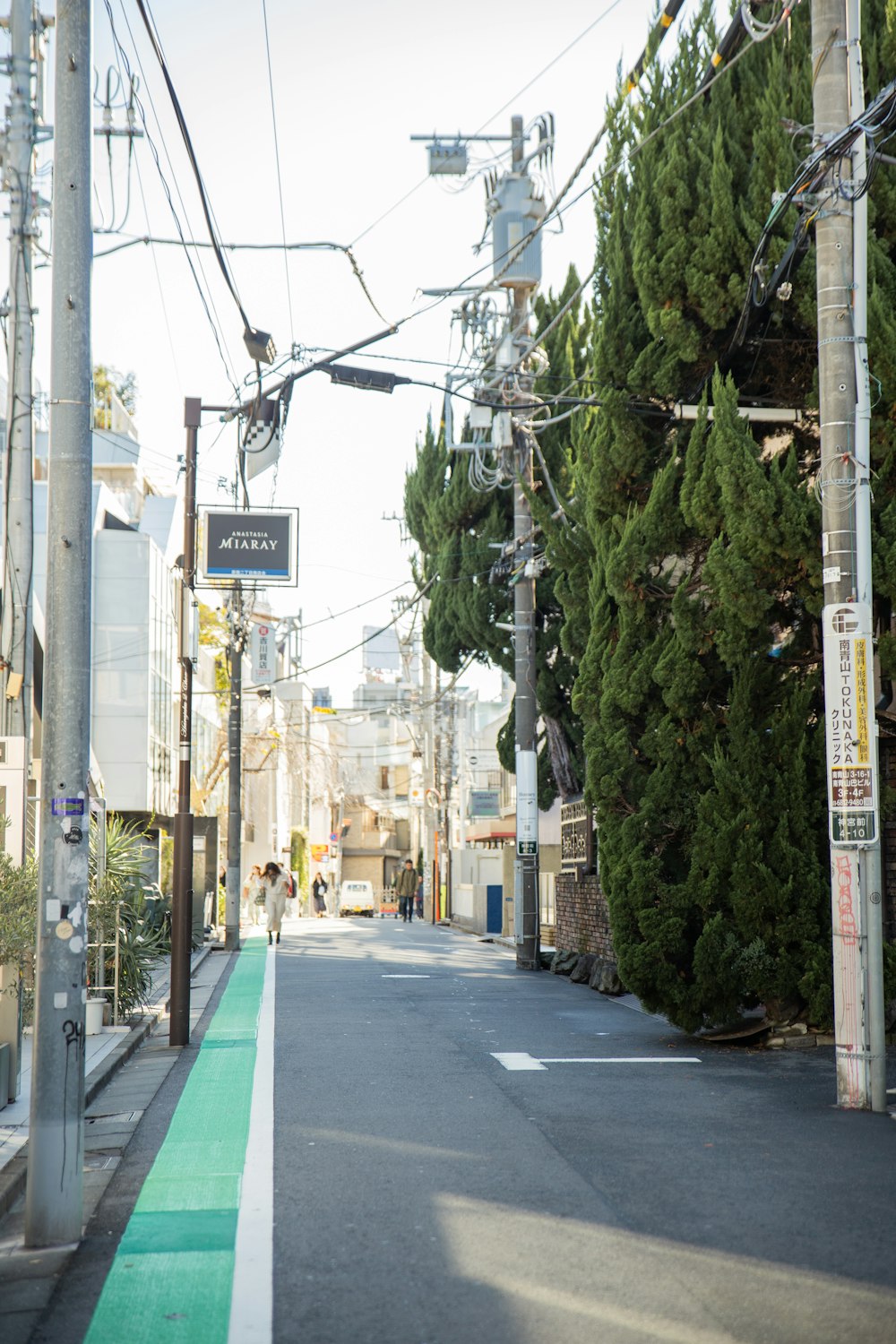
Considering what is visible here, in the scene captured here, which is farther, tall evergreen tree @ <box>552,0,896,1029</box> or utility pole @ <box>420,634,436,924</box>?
utility pole @ <box>420,634,436,924</box>

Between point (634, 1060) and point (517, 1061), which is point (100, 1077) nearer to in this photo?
point (517, 1061)

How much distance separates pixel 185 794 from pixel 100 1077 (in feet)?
12.2

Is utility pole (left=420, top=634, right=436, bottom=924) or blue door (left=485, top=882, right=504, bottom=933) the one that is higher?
utility pole (left=420, top=634, right=436, bottom=924)

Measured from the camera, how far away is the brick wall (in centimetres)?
1997

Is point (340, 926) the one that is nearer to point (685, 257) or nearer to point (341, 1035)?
point (341, 1035)

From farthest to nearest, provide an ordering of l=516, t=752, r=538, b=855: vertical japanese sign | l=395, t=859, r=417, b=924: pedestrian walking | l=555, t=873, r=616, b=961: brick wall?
l=395, t=859, r=417, b=924: pedestrian walking < l=516, t=752, r=538, b=855: vertical japanese sign < l=555, t=873, r=616, b=961: brick wall

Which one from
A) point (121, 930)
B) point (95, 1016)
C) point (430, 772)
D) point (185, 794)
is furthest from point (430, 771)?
point (95, 1016)

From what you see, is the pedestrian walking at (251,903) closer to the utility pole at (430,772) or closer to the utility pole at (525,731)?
the utility pole at (430,772)

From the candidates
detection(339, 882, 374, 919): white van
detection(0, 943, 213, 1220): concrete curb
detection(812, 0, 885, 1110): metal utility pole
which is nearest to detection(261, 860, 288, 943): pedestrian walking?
detection(0, 943, 213, 1220): concrete curb

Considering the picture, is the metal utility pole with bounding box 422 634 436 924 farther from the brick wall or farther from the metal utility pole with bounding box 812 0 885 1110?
the metal utility pole with bounding box 812 0 885 1110

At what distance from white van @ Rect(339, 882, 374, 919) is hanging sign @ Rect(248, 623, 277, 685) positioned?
3046cm

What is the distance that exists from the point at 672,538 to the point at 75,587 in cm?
733

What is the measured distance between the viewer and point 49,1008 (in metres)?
6.40

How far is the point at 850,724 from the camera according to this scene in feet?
31.9
